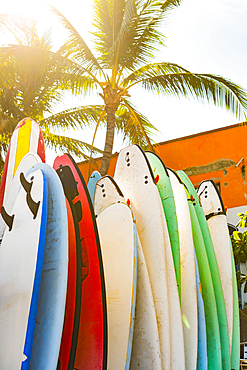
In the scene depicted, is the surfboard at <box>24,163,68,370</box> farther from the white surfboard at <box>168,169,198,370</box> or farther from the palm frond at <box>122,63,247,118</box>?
the palm frond at <box>122,63,247,118</box>

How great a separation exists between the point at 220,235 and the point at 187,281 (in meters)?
0.71

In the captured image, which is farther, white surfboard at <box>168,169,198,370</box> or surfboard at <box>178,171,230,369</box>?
surfboard at <box>178,171,230,369</box>

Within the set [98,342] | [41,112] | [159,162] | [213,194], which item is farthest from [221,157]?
[98,342]

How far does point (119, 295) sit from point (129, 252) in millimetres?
193

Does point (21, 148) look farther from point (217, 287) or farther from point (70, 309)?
point (217, 287)

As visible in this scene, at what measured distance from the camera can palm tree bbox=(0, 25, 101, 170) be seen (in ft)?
19.9

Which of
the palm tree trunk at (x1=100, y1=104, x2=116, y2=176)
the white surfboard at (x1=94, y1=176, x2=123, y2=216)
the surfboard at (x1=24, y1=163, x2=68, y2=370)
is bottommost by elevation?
the surfboard at (x1=24, y1=163, x2=68, y2=370)

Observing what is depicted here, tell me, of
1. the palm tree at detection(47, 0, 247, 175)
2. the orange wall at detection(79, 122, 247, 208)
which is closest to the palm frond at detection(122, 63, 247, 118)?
the palm tree at detection(47, 0, 247, 175)

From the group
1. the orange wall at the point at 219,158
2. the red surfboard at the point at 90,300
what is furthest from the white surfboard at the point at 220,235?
the orange wall at the point at 219,158

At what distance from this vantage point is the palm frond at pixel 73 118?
7.83m

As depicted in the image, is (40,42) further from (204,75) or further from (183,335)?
(183,335)

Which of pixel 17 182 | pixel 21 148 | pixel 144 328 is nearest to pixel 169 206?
pixel 144 328

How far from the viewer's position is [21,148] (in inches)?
82.0

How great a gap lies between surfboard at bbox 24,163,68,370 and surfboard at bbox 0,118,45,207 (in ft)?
2.48
